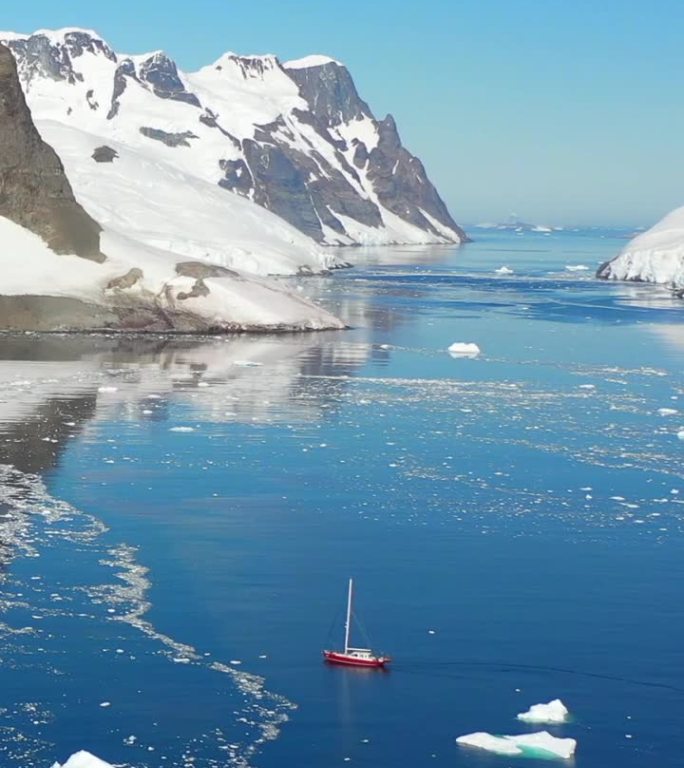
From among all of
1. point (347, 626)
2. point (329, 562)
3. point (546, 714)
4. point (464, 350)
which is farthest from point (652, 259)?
point (546, 714)

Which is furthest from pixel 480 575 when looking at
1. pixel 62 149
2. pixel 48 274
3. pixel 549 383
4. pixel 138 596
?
pixel 62 149

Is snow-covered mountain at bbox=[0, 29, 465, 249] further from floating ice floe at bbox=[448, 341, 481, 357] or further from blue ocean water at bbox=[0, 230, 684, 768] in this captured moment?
blue ocean water at bbox=[0, 230, 684, 768]

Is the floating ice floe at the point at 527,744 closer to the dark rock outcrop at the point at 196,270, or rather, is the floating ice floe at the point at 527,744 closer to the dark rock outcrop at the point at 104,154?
the dark rock outcrop at the point at 196,270

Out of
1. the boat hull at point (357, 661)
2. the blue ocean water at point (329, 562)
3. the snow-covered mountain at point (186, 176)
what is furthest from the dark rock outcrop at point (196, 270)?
the snow-covered mountain at point (186, 176)

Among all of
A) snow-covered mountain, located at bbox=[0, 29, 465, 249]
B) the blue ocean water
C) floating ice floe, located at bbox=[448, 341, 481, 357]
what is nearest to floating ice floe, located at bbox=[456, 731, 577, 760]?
the blue ocean water

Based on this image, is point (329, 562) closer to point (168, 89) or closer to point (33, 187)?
point (33, 187)

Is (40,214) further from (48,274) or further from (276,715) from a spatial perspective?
(276,715)
